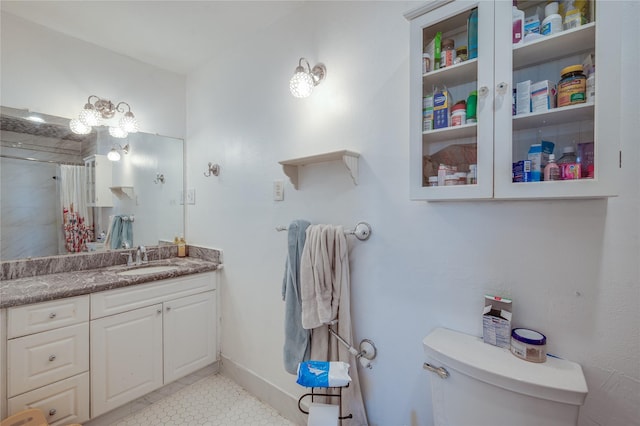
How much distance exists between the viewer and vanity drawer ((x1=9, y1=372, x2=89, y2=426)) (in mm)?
1300

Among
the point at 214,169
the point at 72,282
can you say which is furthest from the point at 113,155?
the point at 72,282

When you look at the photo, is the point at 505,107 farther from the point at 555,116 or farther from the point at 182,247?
the point at 182,247

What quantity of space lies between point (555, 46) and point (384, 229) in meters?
0.83

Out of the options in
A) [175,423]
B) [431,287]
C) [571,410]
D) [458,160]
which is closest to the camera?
[571,410]

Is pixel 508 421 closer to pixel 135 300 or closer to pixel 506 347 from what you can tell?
pixel 506 347

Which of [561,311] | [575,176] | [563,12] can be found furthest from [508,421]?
[563,12]

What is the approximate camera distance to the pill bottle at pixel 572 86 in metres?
0.76

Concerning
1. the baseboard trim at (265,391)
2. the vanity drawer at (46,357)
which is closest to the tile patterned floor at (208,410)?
the baseboard trim at (265,391)

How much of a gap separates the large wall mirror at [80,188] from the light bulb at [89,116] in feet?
0.30

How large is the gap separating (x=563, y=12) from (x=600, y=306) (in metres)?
0.87

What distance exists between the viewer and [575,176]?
0.76m

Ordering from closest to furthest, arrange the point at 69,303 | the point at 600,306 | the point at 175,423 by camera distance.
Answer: the point at 600,306 < the point at 69,303 < the point at 175,423

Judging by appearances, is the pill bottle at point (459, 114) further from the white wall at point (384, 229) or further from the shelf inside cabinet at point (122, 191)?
the shelf inside cabinet at point (122, 191)

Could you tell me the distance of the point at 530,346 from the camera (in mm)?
839
